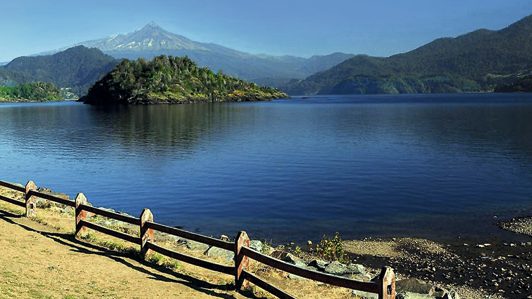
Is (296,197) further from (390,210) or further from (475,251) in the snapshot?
(475,251)

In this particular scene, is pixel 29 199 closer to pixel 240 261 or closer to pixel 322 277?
pixel 240 261

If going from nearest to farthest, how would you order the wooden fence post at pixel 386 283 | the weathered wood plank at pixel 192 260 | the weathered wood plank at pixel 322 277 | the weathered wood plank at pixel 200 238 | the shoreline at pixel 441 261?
the wooden fence post at pixel 386 283
the weathered wood plank at pixel 322 277
the weathered wood plank at pixel 200 238
the weathered wood plank at pixel 192 260
the shoreline at pixel 441 261

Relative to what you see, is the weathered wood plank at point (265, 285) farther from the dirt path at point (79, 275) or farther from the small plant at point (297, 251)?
the small plant at point (297, 251)

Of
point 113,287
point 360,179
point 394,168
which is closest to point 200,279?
point 113,287

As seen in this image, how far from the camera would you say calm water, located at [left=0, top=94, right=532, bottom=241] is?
3944 cm

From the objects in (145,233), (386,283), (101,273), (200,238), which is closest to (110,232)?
(145,233)

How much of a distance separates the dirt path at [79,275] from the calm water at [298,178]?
1453cm

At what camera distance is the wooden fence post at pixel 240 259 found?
1877cm

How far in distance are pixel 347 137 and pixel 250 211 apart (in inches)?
2558

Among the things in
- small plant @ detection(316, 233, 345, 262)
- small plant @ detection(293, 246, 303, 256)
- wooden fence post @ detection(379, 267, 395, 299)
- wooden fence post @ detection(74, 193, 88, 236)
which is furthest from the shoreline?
wooden fence post @ detection(379, 267, 395, 299)

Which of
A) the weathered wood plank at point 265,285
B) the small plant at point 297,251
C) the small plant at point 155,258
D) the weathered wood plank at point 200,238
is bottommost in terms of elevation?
the small plant at point 297,251

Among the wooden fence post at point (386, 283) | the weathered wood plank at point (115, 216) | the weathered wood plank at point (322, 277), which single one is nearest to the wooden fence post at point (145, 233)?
the weathered wood plank at point (115, 216)

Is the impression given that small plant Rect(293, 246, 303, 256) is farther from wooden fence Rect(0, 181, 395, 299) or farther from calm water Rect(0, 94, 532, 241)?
wooden fence Rect(0, 181, 395, 299)

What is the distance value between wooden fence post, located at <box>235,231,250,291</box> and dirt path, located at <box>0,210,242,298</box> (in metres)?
0.53
